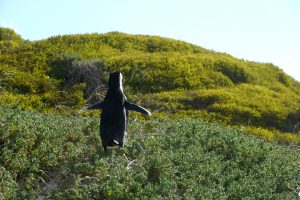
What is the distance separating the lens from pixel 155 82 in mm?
18016

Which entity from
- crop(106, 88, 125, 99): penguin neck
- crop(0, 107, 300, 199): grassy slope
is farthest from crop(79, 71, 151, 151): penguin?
crop(0, 107, 300, 199): grassy slope

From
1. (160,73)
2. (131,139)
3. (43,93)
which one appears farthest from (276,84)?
(131,139)

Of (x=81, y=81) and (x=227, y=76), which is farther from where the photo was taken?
(x=227, y=76)

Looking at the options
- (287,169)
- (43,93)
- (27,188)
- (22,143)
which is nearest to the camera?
(27,188)

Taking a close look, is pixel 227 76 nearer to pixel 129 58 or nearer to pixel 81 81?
pixel 129 58

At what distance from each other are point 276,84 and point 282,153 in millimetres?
9537

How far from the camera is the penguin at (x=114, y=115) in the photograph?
27.7 ft

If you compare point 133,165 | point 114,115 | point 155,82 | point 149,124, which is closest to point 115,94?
point 114,115

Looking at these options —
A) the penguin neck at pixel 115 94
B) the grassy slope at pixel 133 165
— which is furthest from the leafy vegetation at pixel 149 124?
the penguin neck at pixel 115 94

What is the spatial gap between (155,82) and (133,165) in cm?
981

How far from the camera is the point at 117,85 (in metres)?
8.62

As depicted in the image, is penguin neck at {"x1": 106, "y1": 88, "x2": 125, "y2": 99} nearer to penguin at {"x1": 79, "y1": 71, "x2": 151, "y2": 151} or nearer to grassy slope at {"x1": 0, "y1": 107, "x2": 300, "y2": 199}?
penguin at {"x1": 79, "y1": 71, "x2": 151, "y2": 151}

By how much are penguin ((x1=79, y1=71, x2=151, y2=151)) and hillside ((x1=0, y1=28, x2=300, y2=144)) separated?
575cm

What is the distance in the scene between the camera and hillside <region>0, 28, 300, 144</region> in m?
15.7
